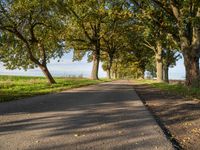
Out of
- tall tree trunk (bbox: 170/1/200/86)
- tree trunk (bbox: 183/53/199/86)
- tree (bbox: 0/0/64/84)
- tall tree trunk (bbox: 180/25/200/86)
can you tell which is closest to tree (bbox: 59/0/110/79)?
tree (bbox: 0/0/64/84)

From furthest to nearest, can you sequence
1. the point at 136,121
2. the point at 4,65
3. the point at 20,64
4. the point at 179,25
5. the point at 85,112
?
the point at 4,65 → the point at 20,64 → the point at 179,25 → the point at 85,112 → the point at 136,121

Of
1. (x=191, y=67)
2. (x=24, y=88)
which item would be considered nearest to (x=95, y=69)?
(x=191, y=67)

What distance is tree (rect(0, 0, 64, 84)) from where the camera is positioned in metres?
30.7

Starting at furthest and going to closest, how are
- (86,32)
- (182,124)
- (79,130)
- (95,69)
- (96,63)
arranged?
(95,69) < (96,63) < (86,32) < (182,124) < (79,130)

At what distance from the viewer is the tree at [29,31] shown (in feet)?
101

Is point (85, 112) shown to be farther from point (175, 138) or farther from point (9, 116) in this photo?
point (175, 138)

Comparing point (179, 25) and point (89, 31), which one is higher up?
point (89, 31)

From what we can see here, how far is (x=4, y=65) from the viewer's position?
41.6 m

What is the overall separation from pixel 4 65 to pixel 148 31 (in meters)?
19.9

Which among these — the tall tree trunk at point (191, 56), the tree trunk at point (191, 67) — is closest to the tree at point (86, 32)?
the tall tree trunk at point (191, 56)

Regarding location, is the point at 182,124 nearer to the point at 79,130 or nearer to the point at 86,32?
the point at 79,130

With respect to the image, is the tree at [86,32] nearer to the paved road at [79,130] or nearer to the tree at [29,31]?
the tree at [29,31]

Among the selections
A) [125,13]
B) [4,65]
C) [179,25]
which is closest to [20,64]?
[4,65]

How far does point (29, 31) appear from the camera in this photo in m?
33.6
